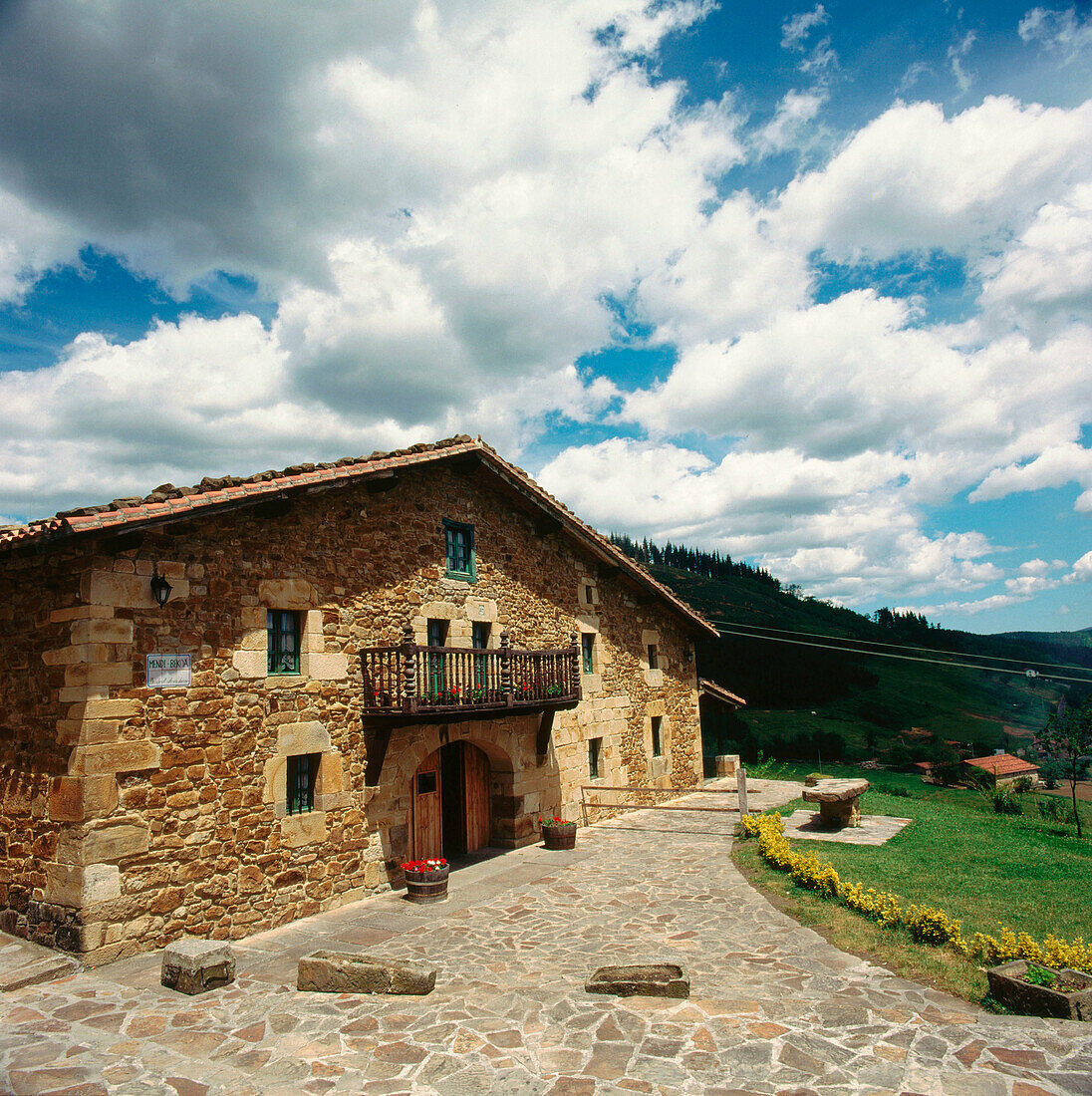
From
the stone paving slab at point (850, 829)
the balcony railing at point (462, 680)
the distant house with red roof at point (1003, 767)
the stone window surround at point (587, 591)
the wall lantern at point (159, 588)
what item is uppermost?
the stone window surround at point (587, 591)

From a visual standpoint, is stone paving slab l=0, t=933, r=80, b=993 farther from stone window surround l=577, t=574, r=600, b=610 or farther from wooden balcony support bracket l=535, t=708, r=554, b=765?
stone window surround l=577, t=574, r=600, b=610

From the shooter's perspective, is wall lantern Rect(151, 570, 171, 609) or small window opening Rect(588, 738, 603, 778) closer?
wall lantern Rect(151, 570, 171, 609)

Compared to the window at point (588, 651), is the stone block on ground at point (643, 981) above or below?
below

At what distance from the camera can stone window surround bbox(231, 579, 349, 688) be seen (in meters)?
9.62

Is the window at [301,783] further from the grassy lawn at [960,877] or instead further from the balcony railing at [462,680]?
the grassy lawn at [960,877]

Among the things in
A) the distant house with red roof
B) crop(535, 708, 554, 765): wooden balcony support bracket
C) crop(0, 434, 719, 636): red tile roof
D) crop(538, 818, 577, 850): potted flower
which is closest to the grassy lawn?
crop(538, 818, 577, 850): potted flower

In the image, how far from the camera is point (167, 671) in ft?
28.4

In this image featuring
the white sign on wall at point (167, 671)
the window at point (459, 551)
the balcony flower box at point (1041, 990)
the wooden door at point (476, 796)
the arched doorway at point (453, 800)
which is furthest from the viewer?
the wooden door at point (476, 796)

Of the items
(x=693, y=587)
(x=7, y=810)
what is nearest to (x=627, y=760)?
(x=7, y=810)

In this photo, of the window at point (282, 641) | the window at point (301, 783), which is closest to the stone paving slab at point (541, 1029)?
the window at point (301, 783)

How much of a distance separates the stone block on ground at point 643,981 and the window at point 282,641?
581 cm

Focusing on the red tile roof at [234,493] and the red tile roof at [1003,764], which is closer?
the red tile roof at [234,493]

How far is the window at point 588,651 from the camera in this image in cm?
1759

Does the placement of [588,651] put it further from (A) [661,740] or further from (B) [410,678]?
(B) [410,678]
